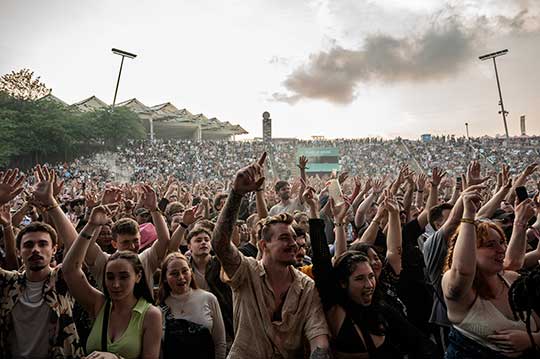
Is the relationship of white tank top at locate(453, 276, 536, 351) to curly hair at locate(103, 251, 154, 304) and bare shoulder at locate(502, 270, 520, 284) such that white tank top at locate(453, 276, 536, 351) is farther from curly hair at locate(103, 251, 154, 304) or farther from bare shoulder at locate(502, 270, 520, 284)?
curly hair at locate(103, 251, 154, 304)

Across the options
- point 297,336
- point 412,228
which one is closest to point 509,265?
point 412,228

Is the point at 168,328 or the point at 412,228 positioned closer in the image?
the point at 168,328

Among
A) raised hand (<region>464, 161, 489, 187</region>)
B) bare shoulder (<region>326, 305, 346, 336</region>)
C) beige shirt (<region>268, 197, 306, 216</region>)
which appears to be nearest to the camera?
bare shoulder (<region>326, 305, 346, 336</region>)

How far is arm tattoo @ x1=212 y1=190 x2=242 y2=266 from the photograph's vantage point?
266 centimetres

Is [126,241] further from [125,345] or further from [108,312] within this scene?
[125,345]

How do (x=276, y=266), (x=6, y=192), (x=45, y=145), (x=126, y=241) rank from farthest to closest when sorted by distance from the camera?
(x=45, y=145), (x=126, y=241), (x=6, y=192), (x=276, y=266)

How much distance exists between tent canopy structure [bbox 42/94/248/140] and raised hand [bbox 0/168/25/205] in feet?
135

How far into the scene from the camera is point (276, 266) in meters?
2.82

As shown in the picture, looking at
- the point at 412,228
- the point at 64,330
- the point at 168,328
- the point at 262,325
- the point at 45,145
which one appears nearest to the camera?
the point at 262,325

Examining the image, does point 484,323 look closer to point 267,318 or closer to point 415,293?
point 267,318

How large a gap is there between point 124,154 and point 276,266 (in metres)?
35.0

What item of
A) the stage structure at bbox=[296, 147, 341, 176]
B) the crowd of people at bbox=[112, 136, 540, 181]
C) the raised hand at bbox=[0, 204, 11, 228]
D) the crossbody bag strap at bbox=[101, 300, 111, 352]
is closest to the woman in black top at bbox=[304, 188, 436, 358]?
the crossbody bag strap at bbox=[101, 300, 111, 352]

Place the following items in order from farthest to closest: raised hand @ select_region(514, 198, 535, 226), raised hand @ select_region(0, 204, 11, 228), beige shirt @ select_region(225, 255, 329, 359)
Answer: raised hand @ select_region(0, 204, 11, 228)
raised hand @ select_region(514, 198, 535, 226)
beige shirt @ select_region(225, 255, 329, 359)

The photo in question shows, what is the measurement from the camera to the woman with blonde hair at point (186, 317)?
325 cm
